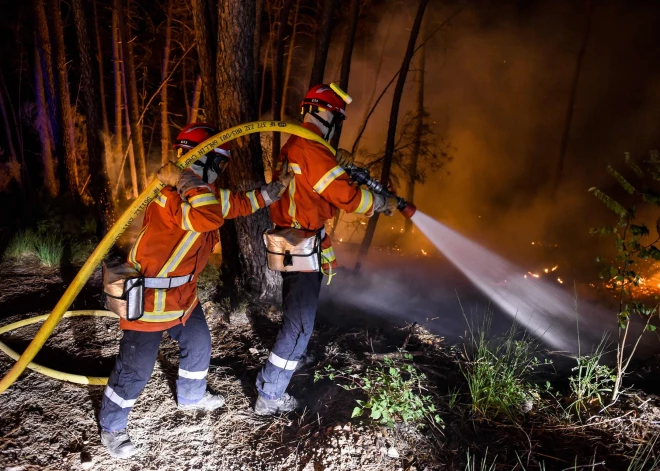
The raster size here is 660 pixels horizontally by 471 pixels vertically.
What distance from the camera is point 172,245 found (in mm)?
2613

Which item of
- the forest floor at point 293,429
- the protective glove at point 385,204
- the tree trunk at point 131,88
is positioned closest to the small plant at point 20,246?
the forest floor at point 293,429

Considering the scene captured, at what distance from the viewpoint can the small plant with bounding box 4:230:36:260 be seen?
6051 millimetres

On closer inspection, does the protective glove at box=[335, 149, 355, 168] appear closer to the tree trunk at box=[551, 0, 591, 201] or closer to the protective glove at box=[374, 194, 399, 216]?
the protective glove at box=[374, 194, 399, 216]

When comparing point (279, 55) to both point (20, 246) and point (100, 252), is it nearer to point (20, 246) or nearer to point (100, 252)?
point (20, 246)

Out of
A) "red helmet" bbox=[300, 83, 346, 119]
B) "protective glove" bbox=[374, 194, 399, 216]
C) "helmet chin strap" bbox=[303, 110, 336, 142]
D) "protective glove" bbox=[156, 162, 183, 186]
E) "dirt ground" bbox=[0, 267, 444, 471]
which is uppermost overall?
"red helmet" bbox=[300, 83, 346, 119]

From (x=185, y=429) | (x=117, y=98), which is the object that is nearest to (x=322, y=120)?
(x=185, y=429)

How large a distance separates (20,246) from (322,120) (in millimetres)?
5668

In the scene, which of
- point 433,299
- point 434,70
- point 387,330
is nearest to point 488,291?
point 433,299

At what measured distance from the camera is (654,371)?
15.9 feet

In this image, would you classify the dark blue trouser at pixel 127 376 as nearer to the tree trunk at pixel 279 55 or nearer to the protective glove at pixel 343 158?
the protective glove at pixel 343 158

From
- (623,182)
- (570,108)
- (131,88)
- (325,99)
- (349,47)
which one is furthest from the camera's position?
(570,108)

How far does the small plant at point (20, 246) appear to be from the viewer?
19.9 feet

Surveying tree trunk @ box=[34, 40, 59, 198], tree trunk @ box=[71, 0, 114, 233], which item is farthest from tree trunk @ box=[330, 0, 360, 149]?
tree trunk @ box=[34, 40, 59, 198]

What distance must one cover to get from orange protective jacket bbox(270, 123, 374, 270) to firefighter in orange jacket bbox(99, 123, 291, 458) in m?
0.38
